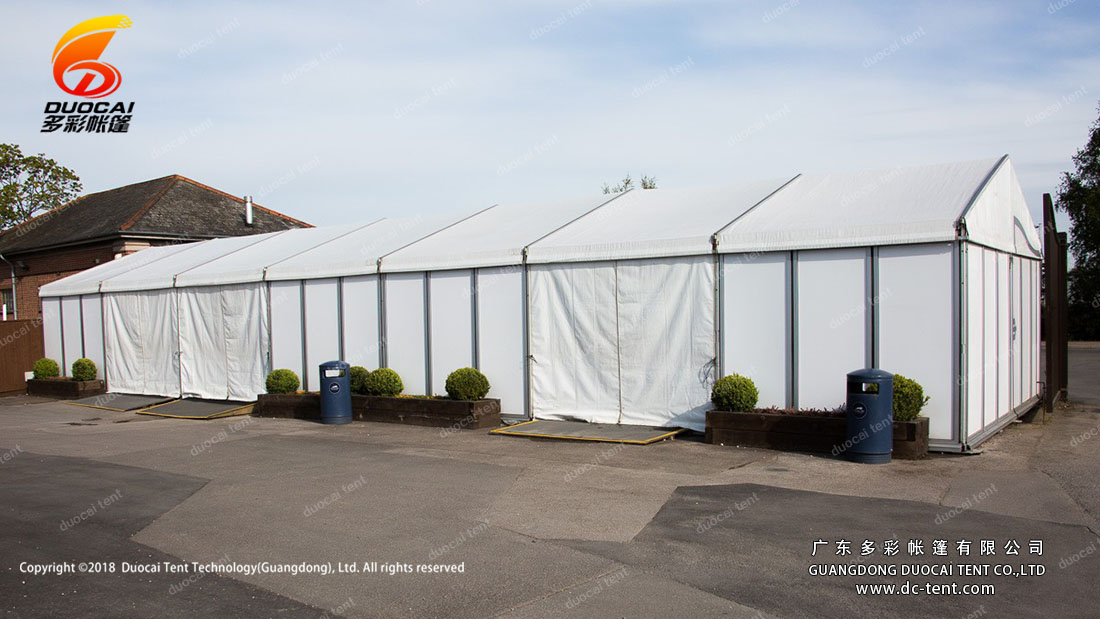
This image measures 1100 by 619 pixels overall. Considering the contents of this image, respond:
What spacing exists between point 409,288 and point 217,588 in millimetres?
10509

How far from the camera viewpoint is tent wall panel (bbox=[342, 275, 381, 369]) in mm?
17109

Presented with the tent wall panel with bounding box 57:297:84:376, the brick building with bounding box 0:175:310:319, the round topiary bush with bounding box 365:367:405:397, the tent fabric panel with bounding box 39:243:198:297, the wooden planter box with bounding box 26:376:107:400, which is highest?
the brick building with bounding box 0:175:310:319

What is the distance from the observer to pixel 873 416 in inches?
410

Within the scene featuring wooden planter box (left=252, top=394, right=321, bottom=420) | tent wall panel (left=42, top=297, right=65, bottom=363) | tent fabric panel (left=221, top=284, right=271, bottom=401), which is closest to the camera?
wooden planter box (left=252, top=394, right=321, bottom=420)

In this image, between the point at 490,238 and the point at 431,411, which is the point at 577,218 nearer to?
the point at 490,238

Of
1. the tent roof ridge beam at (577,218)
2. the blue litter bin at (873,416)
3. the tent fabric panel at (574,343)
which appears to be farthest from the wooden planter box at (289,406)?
the blue litter bin at (873,416)

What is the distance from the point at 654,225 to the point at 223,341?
11497 mm

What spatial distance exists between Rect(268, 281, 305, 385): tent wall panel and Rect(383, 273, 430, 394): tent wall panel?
2.82 m

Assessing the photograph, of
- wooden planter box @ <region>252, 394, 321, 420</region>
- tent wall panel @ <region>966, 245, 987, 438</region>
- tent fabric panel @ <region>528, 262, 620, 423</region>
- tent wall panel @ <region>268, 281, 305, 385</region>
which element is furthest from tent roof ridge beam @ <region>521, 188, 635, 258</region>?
tent wall panel @ <region>966, 245, 987, 438</region>

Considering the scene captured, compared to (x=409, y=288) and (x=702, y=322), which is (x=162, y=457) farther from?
(x=702, y=322)

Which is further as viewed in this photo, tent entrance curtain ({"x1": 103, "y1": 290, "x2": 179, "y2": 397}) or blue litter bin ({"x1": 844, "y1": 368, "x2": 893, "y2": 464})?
tent entrance curtain ({"x1": 103, "y1": 290, "x2": 179, "y2": 397})

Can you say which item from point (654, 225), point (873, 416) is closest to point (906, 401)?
point (873, 416)

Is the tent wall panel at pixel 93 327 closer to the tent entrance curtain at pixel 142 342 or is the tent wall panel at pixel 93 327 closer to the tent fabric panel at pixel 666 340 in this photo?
the tent entrance curtain at pixel 142 342

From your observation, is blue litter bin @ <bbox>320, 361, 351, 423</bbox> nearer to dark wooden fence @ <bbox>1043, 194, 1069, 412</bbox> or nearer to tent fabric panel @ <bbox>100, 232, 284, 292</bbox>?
tent fabric panel @ <bbox>100, 232, 284, 292</bbox>
